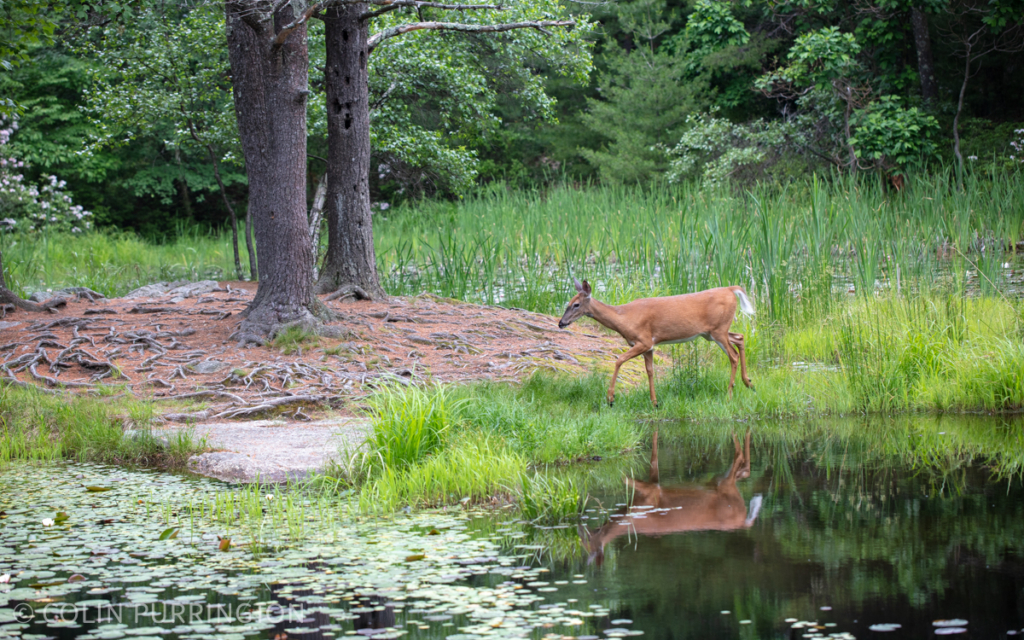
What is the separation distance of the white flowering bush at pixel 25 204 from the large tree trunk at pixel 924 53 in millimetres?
17288

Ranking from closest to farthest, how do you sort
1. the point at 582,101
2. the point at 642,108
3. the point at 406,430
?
the point at 406,430 < the point at 642,108 < the point at 582,101

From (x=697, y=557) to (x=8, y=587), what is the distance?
10.2 feet

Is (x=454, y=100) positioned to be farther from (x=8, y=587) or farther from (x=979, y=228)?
(x=8, y=587)

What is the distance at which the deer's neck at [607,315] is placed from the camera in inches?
333

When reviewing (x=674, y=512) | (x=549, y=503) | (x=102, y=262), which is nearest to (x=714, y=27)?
(x=102, y=262)

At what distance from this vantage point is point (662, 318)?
837 cm

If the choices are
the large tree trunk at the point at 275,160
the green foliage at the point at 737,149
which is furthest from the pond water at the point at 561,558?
the green foliage at the point at 737,149

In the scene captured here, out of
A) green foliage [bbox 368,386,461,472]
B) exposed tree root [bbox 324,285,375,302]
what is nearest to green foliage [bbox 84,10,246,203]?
exposed tree root [bbox 324,285,375,302]

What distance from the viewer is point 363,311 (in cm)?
1093

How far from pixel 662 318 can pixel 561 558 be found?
413 cm

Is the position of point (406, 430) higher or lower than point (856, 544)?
higher

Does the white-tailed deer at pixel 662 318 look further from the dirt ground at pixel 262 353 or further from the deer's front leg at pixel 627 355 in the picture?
the dirt ground at pixel 262 353

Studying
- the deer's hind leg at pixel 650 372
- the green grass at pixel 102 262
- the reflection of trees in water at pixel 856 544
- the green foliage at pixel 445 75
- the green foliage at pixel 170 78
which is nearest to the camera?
the reflection of trees in water at pixel 856 544

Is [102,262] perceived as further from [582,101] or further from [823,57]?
[582,101]
